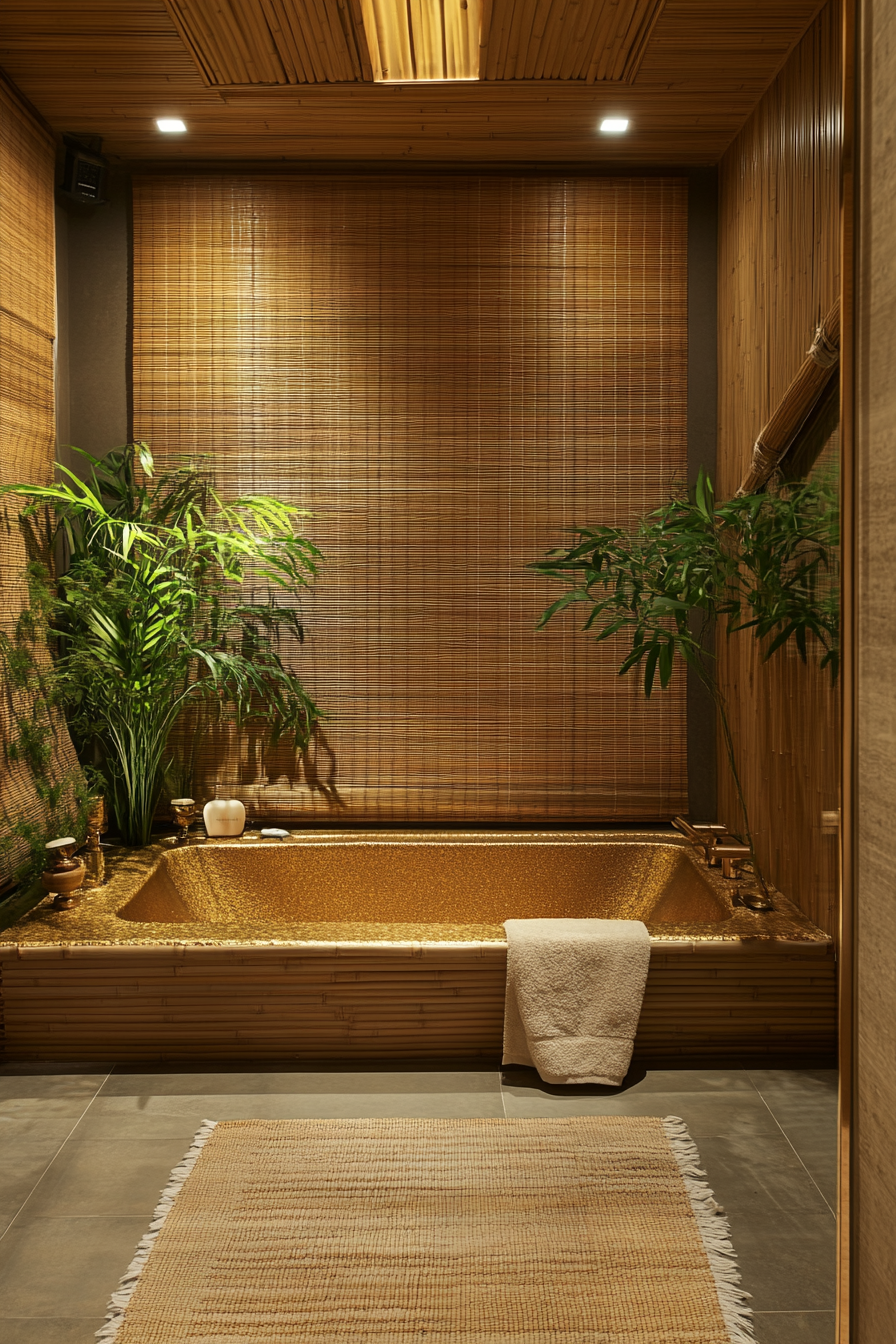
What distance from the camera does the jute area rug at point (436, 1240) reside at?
62.3 inches

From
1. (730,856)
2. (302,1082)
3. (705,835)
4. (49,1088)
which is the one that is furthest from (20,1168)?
(705,835)

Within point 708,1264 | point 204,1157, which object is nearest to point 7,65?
point 204,1157

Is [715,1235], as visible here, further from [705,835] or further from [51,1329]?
[705,835]

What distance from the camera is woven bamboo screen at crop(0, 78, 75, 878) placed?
289 cm

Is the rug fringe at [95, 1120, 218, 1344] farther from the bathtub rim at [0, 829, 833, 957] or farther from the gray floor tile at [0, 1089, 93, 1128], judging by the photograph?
the bathtub rim at [0, 829, 833, 957]

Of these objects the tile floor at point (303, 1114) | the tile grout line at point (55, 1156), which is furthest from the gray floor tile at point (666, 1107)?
the tile grout line at point (55, 1156)

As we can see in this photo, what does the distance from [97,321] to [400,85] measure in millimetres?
1365

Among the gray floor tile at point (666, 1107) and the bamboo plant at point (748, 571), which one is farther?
the bamboo plant at point (748, 571)

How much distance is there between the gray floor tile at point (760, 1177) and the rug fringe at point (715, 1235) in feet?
0.11

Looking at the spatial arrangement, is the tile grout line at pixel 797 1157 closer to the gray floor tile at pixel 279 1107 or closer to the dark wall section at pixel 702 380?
the gray floor tile at pixel 279 1107

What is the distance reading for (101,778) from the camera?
3.18 m

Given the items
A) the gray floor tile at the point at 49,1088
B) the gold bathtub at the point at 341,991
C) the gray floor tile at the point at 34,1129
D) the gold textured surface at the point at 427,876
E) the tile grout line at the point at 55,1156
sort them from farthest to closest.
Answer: the gold textured surface at the point at 427,876 → the gold bathtub at the point at 341,991 → the gray floor tile at the point at 49,1088 → the gray floor tile at the point at 34,1129 → the tile grout line at the point at 55,1156

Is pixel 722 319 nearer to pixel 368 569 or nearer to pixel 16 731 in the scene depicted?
pixel 368 569

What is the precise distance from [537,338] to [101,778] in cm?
209
